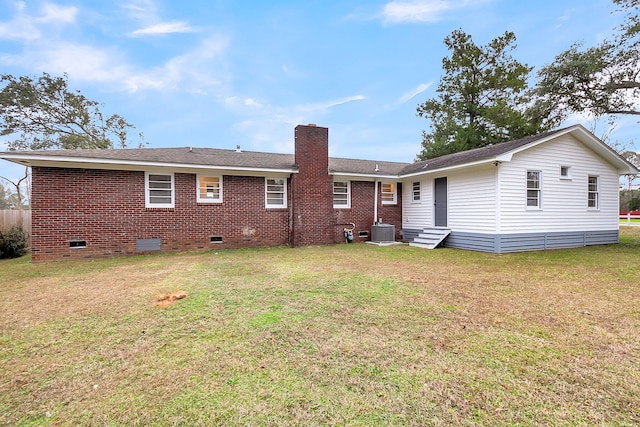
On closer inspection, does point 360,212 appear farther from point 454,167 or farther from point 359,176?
point 454,167

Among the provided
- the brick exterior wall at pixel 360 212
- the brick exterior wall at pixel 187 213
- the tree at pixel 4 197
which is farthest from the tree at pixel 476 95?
the tree at pixel 4 197

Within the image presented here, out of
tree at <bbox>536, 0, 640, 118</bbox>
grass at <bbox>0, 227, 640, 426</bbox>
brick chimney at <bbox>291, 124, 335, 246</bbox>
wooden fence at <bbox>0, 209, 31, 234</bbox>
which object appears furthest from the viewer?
brick chimney at <bbox>291, 124, 335, 246</bbox>

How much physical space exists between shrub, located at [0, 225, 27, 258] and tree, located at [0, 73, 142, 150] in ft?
45.6

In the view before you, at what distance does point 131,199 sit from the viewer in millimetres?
9578

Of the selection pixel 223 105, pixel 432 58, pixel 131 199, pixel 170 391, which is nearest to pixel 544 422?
pixel 170 391

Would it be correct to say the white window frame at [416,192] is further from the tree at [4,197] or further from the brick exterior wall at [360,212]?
the tree at [4,197]

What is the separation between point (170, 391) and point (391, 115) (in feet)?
72.9

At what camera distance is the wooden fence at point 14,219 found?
394 inches

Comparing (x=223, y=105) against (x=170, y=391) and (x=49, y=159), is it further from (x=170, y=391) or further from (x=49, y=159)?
(x=170, y=391)

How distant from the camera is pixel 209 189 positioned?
1055 cm

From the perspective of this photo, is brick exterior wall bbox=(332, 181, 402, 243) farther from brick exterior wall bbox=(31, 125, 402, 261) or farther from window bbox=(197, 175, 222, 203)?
window bbox=(197, 175, 222, 203)

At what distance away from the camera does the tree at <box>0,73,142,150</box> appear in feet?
60.5

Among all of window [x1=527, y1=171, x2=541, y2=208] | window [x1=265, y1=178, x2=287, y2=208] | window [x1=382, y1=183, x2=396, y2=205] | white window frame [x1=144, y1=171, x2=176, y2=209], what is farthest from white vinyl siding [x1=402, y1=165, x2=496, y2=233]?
white window frame [x1=144, y1=171, x2=176, y2=209]

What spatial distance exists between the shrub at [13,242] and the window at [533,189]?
57.9 ft
